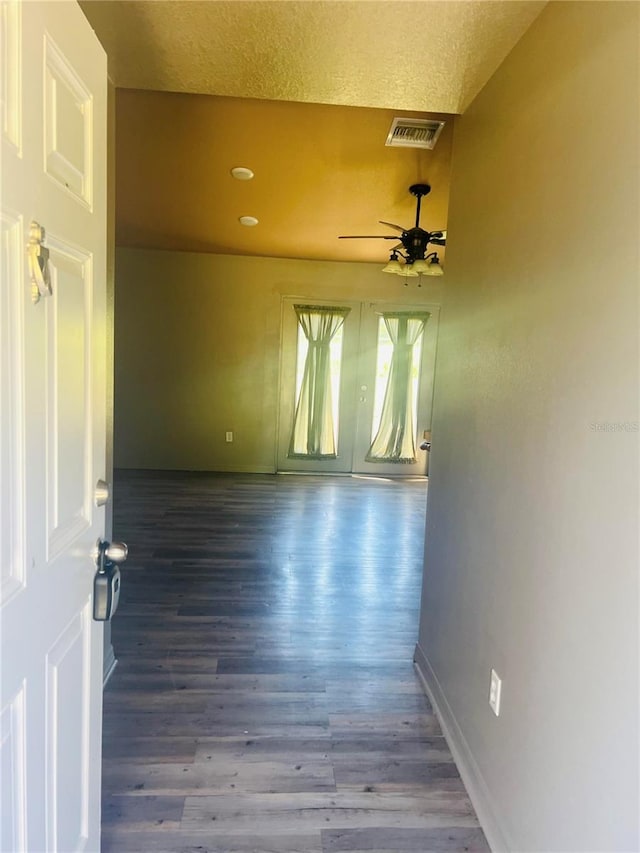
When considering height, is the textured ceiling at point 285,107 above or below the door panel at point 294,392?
above

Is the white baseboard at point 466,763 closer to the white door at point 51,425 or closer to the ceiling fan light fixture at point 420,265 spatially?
the white door at point 51,425

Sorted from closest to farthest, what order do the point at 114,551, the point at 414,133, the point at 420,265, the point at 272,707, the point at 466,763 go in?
the point at 114,551
the point at 466,763
the point at 272,707
the point at 414,133
the point at 420,265

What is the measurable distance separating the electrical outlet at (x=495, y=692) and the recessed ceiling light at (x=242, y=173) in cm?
342

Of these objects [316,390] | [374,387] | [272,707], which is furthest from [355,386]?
[272,707]

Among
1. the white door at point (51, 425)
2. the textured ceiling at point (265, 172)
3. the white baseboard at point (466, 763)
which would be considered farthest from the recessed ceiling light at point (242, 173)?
the white baseboard at point (466, 763)

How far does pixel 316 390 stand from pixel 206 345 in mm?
1442

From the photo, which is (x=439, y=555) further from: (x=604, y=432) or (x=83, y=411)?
(x=83, y=411)

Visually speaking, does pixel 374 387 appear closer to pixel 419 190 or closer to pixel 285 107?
pixel 419 190

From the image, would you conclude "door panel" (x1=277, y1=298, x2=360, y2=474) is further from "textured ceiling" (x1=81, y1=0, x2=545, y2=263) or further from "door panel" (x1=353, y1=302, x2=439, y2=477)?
"textured ceiling" (x1=81, y1=0, x2=545, y2=263)

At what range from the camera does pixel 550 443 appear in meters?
1.28

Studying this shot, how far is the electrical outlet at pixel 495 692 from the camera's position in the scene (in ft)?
4.96

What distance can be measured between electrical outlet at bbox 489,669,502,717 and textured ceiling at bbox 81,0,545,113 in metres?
1.92

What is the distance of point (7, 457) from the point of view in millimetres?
799

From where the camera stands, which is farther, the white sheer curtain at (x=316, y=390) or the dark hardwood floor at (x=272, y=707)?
the white sheer curtain at (x=316, y=390)
